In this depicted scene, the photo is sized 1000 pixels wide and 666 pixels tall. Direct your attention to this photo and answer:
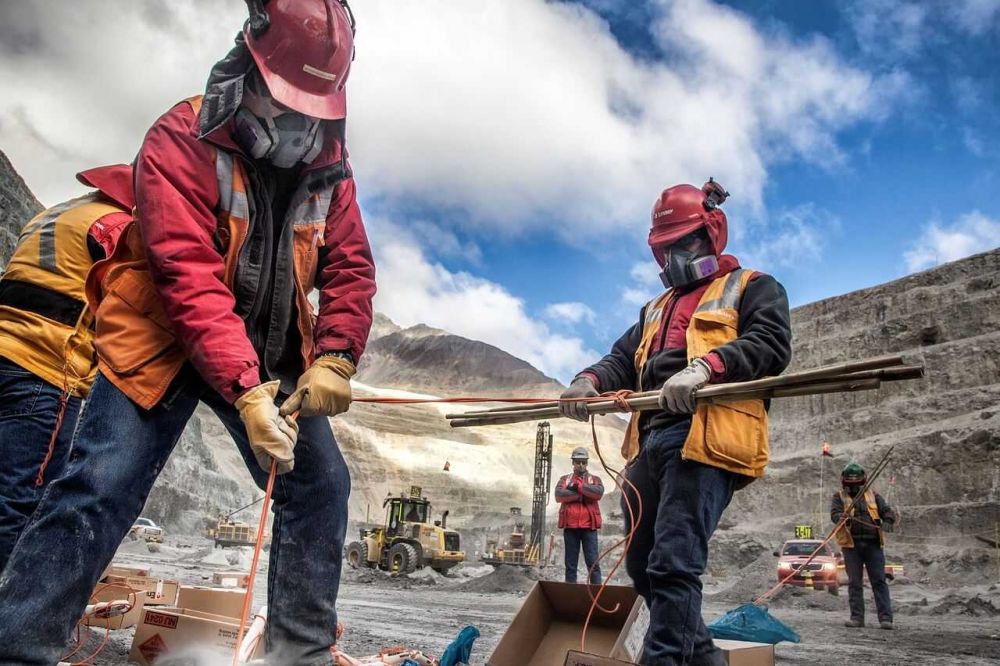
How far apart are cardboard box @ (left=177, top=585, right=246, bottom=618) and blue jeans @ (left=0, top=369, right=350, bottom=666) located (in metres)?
1.45

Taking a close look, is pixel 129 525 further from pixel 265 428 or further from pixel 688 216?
pixel 688 216

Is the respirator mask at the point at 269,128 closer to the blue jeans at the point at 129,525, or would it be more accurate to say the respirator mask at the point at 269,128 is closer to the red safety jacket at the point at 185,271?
the red safety jacket at the point at 185,271

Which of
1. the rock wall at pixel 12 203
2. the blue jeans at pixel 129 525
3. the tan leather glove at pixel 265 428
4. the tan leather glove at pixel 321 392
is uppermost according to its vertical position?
the rock wall at pixel 12 203

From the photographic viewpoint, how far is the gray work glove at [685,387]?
87.7 inches

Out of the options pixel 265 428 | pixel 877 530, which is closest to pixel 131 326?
pixel 265 428

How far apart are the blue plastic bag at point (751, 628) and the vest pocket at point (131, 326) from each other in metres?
2.79

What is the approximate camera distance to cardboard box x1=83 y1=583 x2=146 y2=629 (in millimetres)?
3232

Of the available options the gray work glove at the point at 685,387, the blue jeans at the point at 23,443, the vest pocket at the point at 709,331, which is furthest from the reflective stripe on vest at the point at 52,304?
the vest pocket at the point at 709,331

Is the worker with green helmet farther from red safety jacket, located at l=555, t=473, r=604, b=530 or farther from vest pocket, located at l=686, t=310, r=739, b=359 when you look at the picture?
vest pocket, located at l=686, t=310, r=739, b=359

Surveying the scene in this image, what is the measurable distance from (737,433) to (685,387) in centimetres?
24

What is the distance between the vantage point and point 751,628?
359cm

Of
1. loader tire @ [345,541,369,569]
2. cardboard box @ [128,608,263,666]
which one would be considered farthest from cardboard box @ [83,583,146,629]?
loader tire @ [345,541,369,569]

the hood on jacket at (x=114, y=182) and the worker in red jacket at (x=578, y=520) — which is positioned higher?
the hood on jacket at (x=114, y=182)

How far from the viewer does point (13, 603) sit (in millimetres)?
1416
